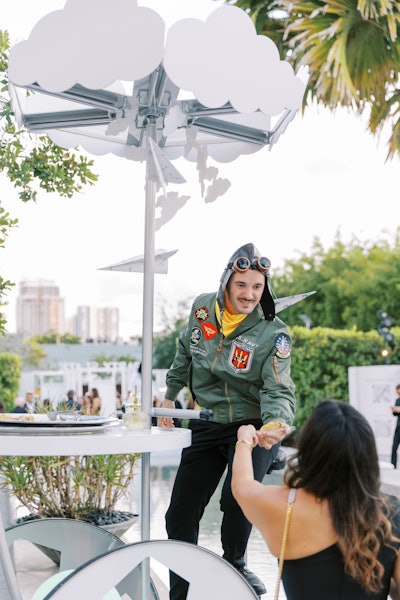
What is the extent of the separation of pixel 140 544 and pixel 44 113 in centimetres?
168

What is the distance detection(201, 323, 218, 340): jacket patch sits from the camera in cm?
345

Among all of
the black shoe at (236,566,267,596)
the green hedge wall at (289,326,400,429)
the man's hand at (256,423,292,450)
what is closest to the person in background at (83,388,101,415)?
the green hedge wall at (289,326,400,429)

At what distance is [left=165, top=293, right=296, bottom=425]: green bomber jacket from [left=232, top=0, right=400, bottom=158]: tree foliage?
6889 millimetres

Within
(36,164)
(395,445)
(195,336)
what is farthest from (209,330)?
(395,445)

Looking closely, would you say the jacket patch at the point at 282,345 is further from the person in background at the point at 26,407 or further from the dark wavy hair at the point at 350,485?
the person in background at the point at 26,407

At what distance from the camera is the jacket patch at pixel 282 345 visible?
10.7 ft

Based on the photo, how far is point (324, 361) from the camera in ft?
56.3

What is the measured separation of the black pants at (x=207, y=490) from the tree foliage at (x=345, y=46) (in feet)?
23.3

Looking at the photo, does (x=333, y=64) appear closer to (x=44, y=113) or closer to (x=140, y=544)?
(x=44, y=113)

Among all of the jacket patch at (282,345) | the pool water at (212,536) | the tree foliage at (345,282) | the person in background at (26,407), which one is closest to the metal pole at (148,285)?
the jacket patch at (282,345)

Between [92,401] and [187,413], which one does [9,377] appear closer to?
[92,401]

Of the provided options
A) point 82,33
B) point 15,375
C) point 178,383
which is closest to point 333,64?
point 178,383

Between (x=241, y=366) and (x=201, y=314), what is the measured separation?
1.07 feet

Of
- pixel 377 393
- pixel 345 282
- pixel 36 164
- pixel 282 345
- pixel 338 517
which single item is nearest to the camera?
pixel 338 517
